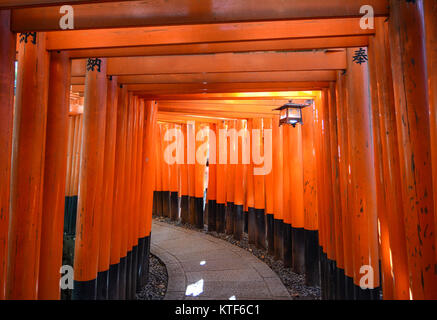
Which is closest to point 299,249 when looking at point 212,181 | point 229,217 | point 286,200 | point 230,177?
point 286,200

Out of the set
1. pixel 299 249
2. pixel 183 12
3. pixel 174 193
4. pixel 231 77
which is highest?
pixel 231 77

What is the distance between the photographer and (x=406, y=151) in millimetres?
1750

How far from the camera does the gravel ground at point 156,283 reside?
17.0 feet

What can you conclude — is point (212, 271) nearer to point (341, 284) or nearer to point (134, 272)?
point (134, 272)

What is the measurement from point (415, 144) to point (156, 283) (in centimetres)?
572

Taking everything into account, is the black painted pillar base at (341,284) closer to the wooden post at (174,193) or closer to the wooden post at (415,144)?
the wooden post at (415,144)

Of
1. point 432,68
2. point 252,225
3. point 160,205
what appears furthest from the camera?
point 160,205

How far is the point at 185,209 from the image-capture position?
1091 centimetres

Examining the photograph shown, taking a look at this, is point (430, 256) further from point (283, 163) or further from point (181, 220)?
point (181, 220)

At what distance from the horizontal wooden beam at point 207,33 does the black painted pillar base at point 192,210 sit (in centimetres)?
819

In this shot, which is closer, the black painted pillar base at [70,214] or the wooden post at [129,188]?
the wooden post at [129,188]

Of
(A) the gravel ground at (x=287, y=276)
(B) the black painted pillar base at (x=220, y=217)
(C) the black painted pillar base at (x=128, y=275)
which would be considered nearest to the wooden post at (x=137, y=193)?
(C) the black painted pillar base at (x=128, y=275)

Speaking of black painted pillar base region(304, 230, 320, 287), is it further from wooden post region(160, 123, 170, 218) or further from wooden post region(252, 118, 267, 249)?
wooden post region(160, 123, 170, 218)
